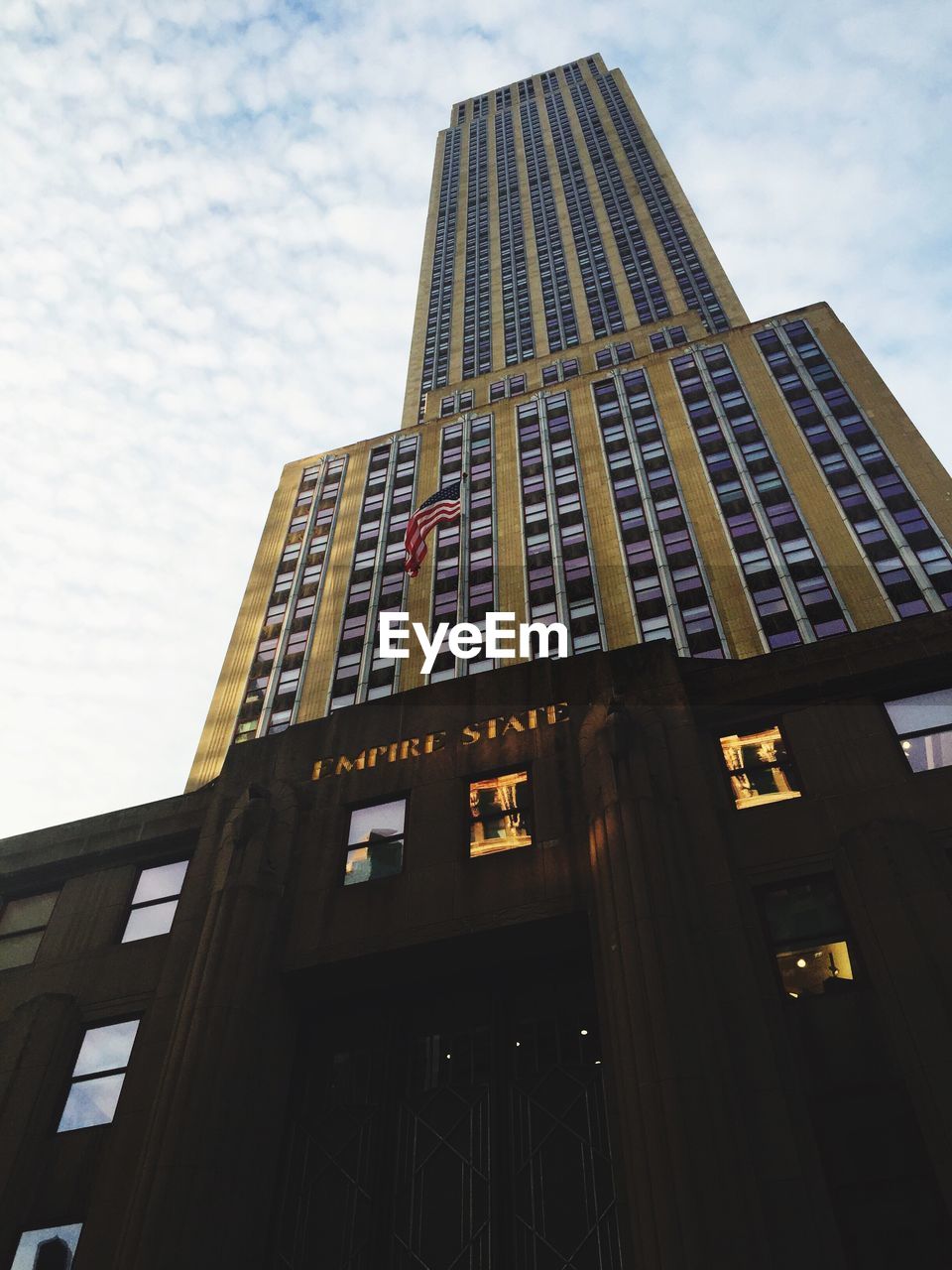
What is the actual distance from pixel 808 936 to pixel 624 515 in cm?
4287

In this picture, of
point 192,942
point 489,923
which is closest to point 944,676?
point 489,923

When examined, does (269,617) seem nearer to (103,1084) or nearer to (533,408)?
(533,408)

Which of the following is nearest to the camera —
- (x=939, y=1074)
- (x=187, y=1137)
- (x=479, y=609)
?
(x=939, y=1074)

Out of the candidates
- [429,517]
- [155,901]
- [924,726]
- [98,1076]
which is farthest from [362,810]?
[429,517]

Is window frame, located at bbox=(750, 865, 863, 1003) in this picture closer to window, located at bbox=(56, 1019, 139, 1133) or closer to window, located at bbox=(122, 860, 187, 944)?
window, located at bbox=(56, 1019, 139, 1133)

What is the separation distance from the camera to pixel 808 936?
18.1m

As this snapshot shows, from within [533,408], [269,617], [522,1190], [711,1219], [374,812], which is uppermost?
[533,408]

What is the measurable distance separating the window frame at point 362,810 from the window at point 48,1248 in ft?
27.6

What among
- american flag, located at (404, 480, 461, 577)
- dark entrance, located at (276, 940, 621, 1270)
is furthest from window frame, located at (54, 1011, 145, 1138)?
american flag, located at (404, 480, 461, 577)

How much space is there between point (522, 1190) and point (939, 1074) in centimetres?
779

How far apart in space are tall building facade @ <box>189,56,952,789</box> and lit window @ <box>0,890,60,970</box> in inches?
1012

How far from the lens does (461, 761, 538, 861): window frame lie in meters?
21.5

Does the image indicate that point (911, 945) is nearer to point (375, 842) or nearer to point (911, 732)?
point (911, 732)

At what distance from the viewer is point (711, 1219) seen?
45.9ft
